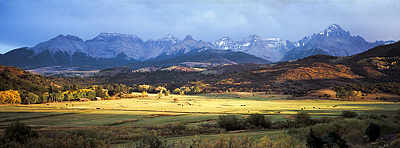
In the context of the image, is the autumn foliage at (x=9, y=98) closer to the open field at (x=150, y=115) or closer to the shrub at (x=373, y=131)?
the open field at (x=150, y=115)

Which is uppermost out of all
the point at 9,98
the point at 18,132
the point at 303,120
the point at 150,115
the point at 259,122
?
the point at 18,132

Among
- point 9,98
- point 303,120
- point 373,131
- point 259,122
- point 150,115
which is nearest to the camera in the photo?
point 373,131

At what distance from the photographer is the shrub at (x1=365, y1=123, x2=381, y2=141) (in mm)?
21094

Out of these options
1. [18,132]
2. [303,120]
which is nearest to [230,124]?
[303,120]

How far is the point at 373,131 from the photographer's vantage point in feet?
70.4

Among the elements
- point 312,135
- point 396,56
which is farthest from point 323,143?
point 396,56

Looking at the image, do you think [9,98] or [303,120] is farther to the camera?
[9,98]

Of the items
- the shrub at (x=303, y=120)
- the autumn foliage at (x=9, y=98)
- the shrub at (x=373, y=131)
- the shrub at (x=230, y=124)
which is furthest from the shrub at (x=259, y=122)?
the autumn foliage at (x=9, y=98)

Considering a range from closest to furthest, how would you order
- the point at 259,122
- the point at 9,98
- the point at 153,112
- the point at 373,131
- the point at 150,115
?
the point at 373,131, the point at 259,122, the point at 150,115, the point at 153,112, the point at 9,98

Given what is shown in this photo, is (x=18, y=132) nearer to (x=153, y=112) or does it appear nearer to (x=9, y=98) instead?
(x=153, y=112)

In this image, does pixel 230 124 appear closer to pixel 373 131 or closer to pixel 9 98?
pixel 373 131

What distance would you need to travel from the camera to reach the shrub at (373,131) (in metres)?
21.1

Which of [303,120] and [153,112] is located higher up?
[303,120]

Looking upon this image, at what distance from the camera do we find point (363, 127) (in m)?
23.1
